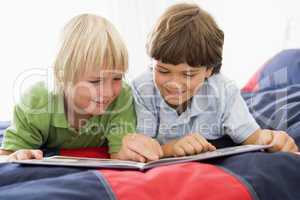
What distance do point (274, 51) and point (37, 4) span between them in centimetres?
104

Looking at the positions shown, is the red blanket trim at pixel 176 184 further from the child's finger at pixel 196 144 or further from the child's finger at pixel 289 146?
the child's finger at pixel 289 146

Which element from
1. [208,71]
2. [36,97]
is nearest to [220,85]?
[208,71]

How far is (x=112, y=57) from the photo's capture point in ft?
3.16

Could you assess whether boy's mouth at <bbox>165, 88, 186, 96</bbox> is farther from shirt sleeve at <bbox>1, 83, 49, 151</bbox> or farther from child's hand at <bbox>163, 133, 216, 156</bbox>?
shirt sleeve at <bbox>1, 83, 49, 151</bbox>

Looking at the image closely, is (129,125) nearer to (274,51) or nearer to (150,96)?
(150,96)

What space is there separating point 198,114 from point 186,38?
8.8 inches

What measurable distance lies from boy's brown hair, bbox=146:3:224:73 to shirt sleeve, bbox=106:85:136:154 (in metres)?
0.14

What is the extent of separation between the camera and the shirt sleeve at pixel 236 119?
3.45 feet

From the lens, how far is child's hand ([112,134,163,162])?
0.86 m

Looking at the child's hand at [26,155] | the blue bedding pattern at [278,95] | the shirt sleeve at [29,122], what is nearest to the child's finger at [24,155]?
the child's hand at [26,155]

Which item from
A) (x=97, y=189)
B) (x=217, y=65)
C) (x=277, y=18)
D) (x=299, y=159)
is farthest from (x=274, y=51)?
(x=97, y=189)

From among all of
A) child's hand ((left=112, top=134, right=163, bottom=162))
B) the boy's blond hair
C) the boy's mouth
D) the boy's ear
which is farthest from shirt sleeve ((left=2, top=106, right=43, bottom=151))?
the boy's ear

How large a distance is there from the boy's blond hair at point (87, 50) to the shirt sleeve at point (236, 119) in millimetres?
299

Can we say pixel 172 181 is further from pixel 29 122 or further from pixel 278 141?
pixel 29 122
